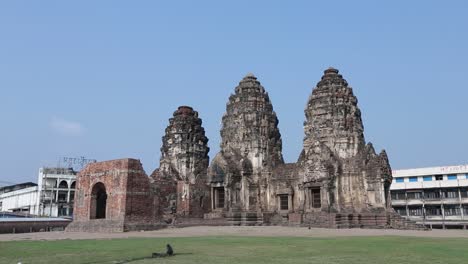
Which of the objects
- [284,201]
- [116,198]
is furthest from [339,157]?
[116,198]

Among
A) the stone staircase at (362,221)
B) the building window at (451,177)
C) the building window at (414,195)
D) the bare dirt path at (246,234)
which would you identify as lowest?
the bare dirt path at (246,234)

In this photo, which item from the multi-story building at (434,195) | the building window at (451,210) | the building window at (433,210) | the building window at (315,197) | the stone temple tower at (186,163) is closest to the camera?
the building window at (315,197)

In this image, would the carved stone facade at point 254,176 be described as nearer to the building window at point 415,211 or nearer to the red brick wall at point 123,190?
the red brick wall at point 123,190

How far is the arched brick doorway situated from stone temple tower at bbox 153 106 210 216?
6.72 meters

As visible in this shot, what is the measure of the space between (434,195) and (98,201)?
44907 millimetres

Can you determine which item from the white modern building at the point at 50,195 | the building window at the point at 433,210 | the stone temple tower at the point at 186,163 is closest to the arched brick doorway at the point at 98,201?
the stone temple tower at the point at 186,163

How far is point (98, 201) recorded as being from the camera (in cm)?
3434

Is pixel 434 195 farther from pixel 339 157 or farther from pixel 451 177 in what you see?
pixel 339 157

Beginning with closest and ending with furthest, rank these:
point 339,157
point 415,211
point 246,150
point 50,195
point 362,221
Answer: point 362,221, point 339,157, point 246,150, point 415,211, point 50,195

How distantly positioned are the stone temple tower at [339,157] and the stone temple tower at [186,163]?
9.94 metres

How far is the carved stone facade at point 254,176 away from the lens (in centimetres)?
3228

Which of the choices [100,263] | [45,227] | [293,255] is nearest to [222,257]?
[293,255]

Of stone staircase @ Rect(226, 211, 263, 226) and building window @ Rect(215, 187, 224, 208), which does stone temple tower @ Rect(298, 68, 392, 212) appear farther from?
building window @ Rect(215, 187, 224, 208)

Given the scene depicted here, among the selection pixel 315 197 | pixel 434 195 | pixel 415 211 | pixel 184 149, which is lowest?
→ pixel 415 211
